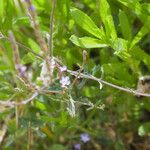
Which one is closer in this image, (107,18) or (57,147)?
(107,18)

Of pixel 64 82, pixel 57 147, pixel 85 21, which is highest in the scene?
pixel 85 21

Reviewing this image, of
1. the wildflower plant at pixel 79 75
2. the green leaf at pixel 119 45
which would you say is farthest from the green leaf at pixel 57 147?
the green leaf at pixel 119 45

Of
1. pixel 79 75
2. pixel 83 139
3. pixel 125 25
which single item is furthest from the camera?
pixel 83 139

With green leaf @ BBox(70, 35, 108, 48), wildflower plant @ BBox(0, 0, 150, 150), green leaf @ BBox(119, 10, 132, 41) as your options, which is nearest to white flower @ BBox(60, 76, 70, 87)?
wildflower plant @ BBox(0, 0, 150, 150)

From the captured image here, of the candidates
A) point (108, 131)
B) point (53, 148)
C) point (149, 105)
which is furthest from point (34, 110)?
point (149, 105)

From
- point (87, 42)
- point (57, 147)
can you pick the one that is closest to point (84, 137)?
point (57, 147)

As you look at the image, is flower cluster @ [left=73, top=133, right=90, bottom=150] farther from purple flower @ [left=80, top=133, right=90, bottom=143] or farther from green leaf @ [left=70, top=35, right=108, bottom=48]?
green leaf @ [left=70, top=35, right=108, bottom=48]

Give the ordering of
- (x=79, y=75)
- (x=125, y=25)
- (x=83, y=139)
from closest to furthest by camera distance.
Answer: (x=79, y=75)
(x=125, y=25)
(x=83, y=139)

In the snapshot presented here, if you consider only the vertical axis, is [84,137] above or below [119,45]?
below

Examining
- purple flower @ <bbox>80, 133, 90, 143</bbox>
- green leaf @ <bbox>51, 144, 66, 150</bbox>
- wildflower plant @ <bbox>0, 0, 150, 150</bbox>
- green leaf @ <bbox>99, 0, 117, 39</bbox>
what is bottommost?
green leaf @ <bbox>51, 144, 66, 150</bbox>

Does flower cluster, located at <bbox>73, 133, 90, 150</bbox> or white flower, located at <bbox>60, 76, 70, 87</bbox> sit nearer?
white flower, located at <bbox>60, 76, 70, 87</bbox>

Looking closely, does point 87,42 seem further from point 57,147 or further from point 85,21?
point 57,147
